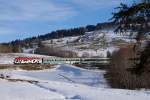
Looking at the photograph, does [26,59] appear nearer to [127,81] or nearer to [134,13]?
[127,81]

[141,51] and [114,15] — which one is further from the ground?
[114,15]

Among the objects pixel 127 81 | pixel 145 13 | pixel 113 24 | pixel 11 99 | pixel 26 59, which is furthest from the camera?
pixel 26 59

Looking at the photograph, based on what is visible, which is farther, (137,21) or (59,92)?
(59,92)

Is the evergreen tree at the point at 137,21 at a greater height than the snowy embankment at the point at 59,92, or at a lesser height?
greater

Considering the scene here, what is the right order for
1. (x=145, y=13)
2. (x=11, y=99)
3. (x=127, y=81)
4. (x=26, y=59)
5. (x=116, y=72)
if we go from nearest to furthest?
(x=145, y=13)
(x=11, y=99)
(x=127, y=81)
(x=116, y=72)
(x=26, y=59)

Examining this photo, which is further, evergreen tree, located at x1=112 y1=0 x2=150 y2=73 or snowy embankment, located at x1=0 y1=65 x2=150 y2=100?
snowy embankment, located at x1=0 y1=65 x2=150 y2=100

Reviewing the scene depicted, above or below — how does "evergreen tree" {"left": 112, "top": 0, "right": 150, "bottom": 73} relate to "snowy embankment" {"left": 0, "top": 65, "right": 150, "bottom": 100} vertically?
above

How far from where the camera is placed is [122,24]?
13.8 meters

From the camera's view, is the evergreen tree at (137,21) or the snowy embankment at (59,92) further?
the snowy embankment at (59,92)

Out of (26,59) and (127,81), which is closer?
(127,81)

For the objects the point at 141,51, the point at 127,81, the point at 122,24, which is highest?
the point at 122,24

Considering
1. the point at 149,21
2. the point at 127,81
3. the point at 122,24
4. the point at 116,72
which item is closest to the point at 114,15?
the point at 122,24

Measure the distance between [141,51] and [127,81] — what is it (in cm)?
4024

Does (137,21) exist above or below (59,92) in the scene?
above
